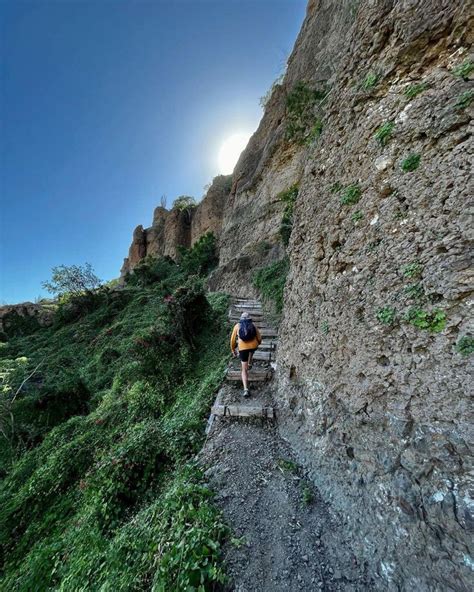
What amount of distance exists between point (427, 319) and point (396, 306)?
28 cm

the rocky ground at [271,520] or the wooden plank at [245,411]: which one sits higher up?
the wooden plank at [245,411]

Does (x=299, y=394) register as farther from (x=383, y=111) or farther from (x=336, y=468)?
(x=383, y=111)

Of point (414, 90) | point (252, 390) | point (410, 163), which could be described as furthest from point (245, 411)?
point (414, 90)

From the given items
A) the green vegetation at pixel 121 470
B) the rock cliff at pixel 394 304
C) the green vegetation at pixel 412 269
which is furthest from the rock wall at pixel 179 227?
the green vegetation at pixel 412 269

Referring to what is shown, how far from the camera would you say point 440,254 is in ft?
5.90

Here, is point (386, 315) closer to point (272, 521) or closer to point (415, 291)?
point (415, 291)

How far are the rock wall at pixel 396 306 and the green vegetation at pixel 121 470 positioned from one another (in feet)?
5.13

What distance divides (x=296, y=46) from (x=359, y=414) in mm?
22160

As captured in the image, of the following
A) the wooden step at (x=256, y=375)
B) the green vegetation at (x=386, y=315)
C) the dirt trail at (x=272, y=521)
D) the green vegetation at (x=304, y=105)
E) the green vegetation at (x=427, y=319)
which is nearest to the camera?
the green vegetation at (x=427, y=319)

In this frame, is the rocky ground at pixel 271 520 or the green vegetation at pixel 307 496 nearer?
the rocky ground at pixel 271 520

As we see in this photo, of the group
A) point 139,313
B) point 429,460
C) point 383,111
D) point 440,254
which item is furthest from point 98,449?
point 139,313

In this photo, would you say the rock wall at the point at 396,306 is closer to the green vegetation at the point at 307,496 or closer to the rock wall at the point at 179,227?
the green vegetation at the point at 307,496

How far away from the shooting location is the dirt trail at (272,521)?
6.54 ft

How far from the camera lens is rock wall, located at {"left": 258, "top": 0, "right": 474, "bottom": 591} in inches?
64.5
